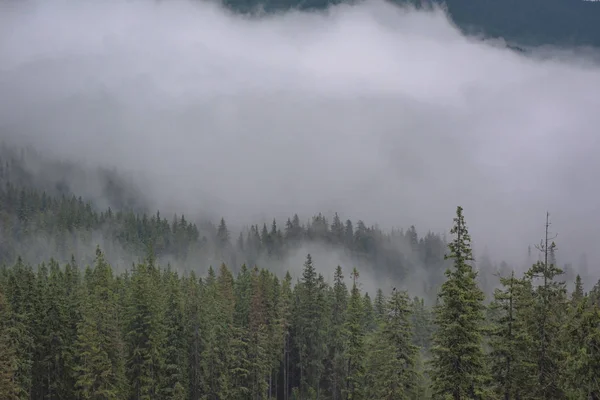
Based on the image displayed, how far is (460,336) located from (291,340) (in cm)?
5696

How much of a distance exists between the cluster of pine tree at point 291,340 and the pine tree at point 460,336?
81 millimetres

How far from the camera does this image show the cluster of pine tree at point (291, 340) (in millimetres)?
29844

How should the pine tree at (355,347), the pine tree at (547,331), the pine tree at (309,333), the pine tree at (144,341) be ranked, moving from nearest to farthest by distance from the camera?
1. the pine tree at (547,331)
2. the pine tree at (355,347)
3. the pine tree at (144,341)
4. the pine tree at (309,333)

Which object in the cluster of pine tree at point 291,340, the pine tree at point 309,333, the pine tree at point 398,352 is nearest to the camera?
the cluster of pine tree at point 291,340

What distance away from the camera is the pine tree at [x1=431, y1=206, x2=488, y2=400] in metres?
29.2

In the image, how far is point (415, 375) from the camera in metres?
37.6

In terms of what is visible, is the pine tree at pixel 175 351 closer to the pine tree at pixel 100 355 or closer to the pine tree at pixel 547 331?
the pine tree at pixel 100 355

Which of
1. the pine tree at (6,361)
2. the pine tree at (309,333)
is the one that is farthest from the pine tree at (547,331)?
the pine tree at (6,361)

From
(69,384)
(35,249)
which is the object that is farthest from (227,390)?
→ (35,249)

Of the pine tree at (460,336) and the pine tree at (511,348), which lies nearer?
the pine tree at (460,336)

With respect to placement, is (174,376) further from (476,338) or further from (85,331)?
(476,338)

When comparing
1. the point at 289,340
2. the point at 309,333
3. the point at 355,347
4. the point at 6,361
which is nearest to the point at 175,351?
the point at 6,361

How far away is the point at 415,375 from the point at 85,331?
31700mm

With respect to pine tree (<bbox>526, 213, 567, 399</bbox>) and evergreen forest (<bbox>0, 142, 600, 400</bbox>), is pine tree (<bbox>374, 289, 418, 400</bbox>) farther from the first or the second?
pine tree (<bbox>526, 213, 567, 399</bbox>)
